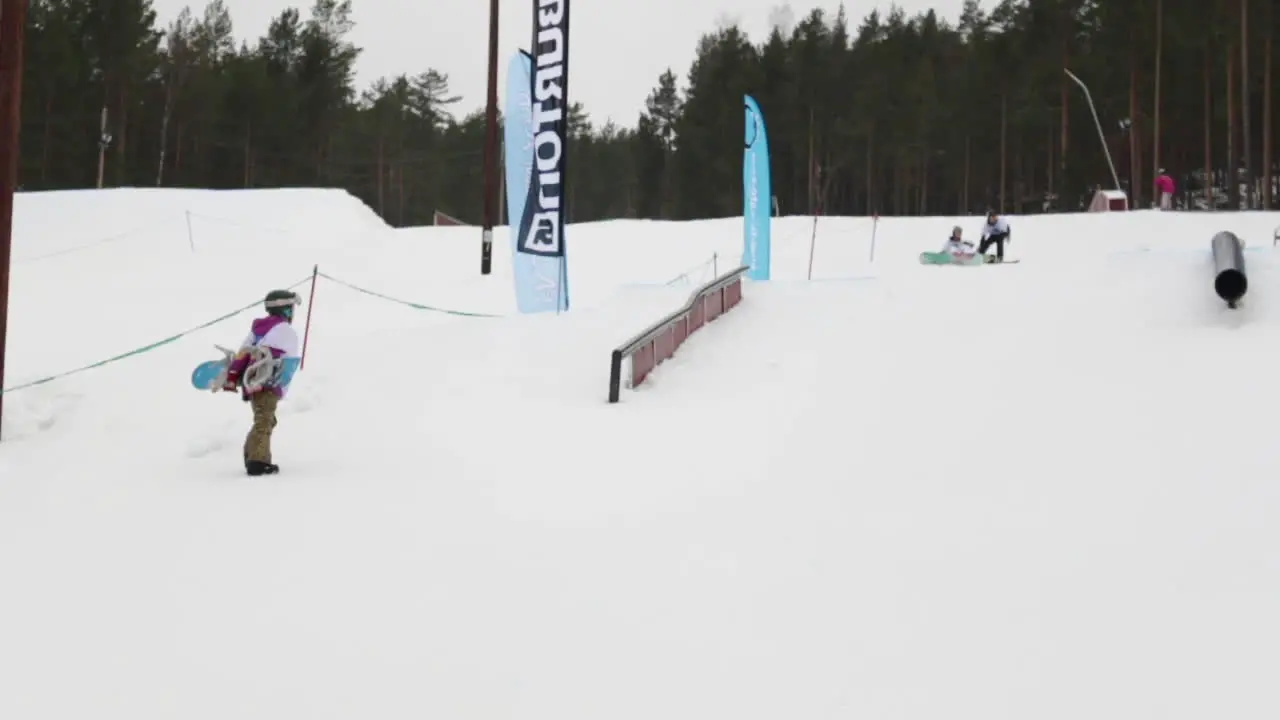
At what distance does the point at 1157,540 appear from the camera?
6.66m

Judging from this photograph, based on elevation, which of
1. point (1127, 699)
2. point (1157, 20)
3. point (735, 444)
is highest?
point (1157, 20)

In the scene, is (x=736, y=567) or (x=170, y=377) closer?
(x=736, y=567)

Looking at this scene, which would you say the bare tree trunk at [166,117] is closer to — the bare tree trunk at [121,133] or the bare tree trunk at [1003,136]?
the bare tree trunk at [121,133]

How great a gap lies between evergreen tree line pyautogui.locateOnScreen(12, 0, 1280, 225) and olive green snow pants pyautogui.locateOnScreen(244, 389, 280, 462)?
131ft

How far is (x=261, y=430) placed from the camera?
30.0 ft

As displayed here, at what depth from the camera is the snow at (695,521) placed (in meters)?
5.02

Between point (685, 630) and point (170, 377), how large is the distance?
409 inches

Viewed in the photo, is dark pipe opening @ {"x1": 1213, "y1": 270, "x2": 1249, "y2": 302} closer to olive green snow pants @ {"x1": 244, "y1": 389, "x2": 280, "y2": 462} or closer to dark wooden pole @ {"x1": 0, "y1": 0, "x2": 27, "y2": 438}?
olive green snow pants @ {"x1": 244, "y1": 389, "x2": 280, "y2": 462}

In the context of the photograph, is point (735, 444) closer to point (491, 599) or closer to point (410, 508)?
point (410, 508)

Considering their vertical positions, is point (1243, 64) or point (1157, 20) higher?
point (1157, 20)

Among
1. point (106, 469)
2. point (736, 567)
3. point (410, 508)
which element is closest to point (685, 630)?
point (736, 567)

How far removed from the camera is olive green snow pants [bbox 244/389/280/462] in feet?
30.0

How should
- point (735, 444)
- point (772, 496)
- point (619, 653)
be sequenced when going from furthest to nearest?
point (735, 444) < point (772, 496) < point (619, 653)

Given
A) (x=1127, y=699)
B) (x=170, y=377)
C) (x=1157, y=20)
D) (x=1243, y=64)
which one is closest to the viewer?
(x=1127, y=699)
